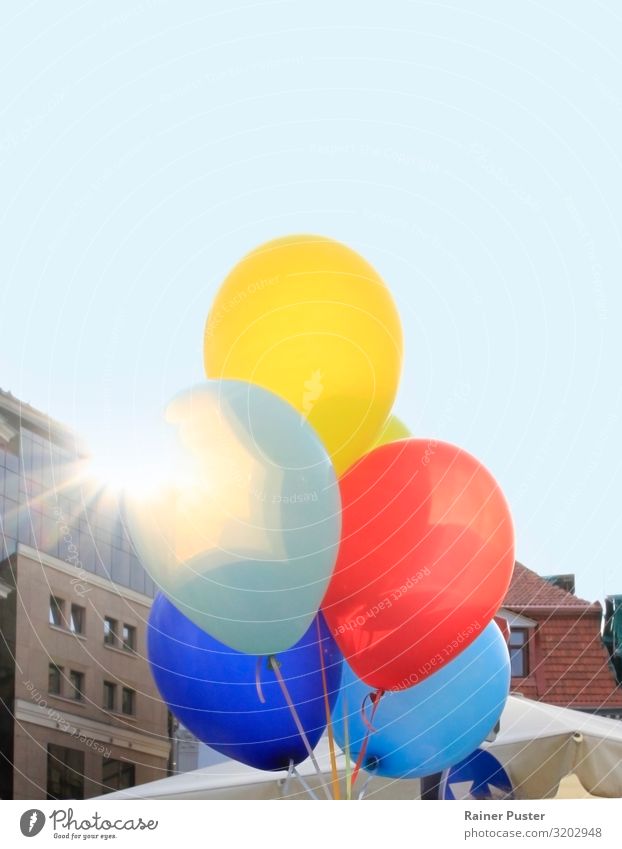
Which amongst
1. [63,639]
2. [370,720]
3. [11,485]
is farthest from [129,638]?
[370,720]

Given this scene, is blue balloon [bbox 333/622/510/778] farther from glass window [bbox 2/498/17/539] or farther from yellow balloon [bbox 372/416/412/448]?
glass window [bbox 2/498/17/539]

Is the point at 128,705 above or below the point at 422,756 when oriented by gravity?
above

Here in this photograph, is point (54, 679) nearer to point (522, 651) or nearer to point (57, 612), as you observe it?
point (57, 612)

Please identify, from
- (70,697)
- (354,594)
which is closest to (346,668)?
(354,594)

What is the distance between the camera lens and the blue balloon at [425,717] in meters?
4.34

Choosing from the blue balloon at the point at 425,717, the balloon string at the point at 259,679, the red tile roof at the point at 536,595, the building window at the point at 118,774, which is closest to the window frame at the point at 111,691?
the building window at the point at 118,774

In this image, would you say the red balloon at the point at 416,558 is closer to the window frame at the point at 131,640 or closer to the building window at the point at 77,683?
the building window at the point at 77,683

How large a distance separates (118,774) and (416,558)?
1564 centimetres

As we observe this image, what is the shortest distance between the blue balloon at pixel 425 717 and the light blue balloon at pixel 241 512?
739 mm

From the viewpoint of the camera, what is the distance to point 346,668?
432cm
